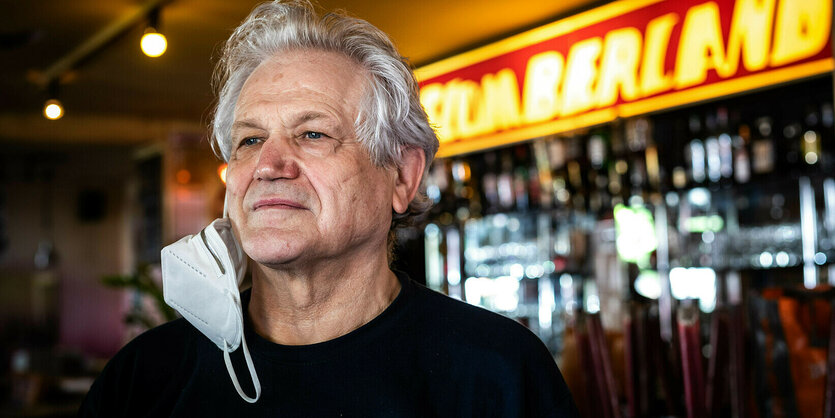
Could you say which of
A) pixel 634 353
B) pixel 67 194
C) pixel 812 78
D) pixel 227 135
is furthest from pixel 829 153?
pixel 67 194

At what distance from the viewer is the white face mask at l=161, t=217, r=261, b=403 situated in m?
1.21

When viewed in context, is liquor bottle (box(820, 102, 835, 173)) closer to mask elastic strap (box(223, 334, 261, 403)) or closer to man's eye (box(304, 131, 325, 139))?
man's eye (box(304, 131, 325, 139))

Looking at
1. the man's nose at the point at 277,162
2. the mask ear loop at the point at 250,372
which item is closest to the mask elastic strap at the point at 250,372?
the mask ear loop at the point at 250,372

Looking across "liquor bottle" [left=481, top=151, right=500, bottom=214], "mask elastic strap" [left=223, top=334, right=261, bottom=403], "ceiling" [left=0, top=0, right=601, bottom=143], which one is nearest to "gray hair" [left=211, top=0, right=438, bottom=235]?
"mask elastic strap" [left=223, top=334, right=261, bottom=403]

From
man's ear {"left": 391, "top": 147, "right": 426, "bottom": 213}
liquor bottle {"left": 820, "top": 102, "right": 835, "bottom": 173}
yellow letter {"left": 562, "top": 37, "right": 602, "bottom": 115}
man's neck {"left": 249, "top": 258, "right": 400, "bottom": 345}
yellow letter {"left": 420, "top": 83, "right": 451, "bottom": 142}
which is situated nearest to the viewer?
man's neck {"left": 249, "top": 258, "right": 400, "bottom": 345}

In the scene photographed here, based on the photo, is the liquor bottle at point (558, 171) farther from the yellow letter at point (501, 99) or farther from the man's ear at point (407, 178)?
the man's ear at point (407, 178)

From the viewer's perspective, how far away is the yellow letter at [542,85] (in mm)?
4203

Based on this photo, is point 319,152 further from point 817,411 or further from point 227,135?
point 817,411

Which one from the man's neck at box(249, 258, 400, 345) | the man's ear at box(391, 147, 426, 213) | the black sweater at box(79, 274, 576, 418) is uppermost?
the man's ear at box(391, 147, 426, 213)

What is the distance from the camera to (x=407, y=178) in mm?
1442

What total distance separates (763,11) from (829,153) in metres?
0.74

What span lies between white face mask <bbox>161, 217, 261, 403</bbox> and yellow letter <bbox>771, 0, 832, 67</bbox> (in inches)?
112

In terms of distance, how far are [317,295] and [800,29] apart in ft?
9.09

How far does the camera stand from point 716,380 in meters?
2.04
